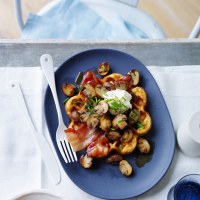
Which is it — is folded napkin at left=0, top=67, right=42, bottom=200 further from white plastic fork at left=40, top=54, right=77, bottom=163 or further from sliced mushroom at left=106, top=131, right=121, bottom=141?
sliced mushroom at left=106, top=131, right=121, bottom=141

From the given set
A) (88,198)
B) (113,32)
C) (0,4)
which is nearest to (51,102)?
(88,198)

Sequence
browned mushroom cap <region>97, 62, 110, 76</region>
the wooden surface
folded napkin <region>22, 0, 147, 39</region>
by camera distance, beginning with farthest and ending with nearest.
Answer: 1. the wooden surface
2. folded napkin <region>22, 0, 147, 39</region>
3. browned mushroom cap <region>97, 62, 110, 76</region>

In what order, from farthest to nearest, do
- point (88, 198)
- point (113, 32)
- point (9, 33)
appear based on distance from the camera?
point (9, 33) → point (113, 32) → point (88, 198)

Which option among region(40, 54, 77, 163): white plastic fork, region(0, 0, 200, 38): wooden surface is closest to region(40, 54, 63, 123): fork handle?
region(40, 54, 77, 163): white plastic fork

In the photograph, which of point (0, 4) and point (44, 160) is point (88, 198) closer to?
point (44, 160)

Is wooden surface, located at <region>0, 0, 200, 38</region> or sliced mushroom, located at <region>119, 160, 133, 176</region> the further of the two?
wooden surface, located at <region>0, 0, 200, 38</region>

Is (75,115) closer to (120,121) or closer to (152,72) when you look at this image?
(120,121)

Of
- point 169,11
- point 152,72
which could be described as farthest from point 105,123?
point 169,11
